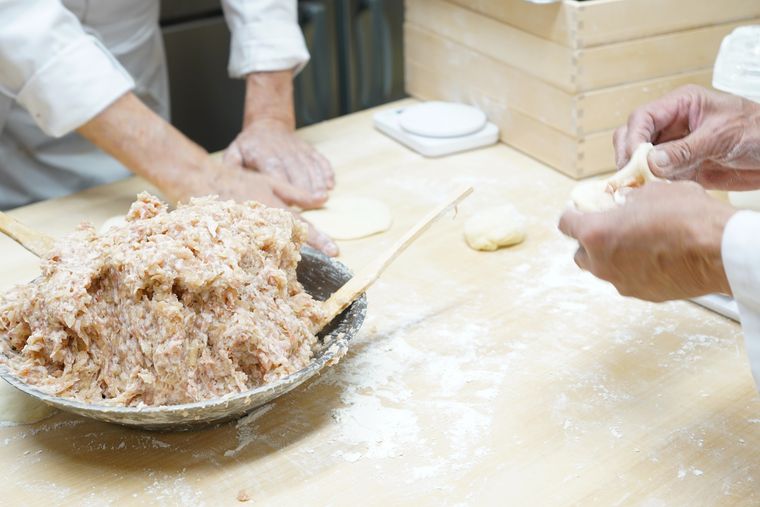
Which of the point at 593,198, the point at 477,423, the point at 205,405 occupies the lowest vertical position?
the point at 477,423

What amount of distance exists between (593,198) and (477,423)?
1.13 ft

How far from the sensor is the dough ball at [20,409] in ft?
3.68

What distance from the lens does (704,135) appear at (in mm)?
1252

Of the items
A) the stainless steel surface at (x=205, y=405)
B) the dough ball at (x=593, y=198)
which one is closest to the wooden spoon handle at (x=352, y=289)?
the stainless steel surface at (x=205, y=405)

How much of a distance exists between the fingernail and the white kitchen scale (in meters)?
0.77

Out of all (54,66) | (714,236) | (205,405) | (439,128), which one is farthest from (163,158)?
(714,236)

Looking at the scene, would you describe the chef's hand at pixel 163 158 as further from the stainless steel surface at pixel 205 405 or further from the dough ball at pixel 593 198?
the dough ball at pixel 593 198

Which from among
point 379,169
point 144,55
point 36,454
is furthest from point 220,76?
point 36,454

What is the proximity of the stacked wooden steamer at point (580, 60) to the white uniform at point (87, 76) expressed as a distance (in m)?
0.48

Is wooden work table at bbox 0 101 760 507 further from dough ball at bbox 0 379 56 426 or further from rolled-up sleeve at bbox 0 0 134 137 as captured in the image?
rolled-up sleeve at bbox 0 0 134 137

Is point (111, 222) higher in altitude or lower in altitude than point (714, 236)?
lower

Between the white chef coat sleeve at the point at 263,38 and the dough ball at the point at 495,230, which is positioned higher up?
the white chef coat sleeve at the point at 263,38

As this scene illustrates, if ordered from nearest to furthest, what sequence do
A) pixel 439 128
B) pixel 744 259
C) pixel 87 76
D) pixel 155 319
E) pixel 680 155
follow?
1. pixel 744 259
2. pixel 155 319
3. pixel 680 155
4. pixel 87 76
5. pixel 439 128

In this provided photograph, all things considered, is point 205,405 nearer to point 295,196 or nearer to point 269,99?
point 295,196
